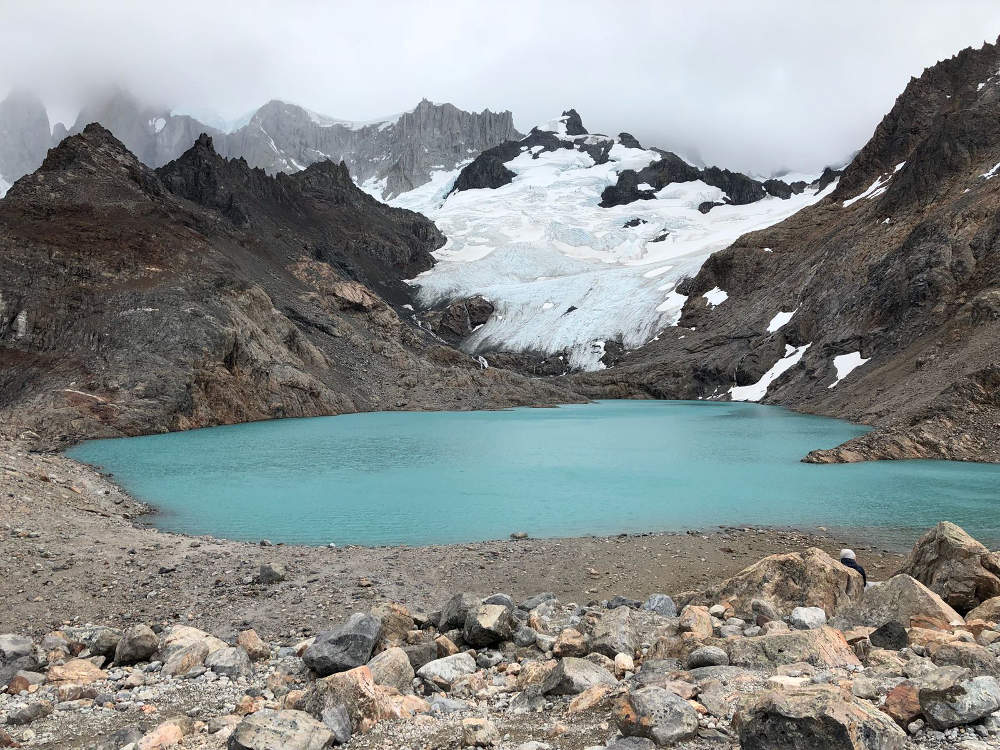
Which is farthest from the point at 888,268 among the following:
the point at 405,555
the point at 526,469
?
the point at 405,555

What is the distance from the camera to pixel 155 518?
1877 centimetres

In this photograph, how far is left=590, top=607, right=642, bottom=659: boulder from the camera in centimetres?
741

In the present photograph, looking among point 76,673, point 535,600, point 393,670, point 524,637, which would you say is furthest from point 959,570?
point 76,673

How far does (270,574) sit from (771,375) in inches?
2564

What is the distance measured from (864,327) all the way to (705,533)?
49.1 metres

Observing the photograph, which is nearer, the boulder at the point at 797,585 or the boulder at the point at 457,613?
the boulder at the point at 457,613

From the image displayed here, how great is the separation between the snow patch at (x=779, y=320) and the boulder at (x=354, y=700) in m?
73.7

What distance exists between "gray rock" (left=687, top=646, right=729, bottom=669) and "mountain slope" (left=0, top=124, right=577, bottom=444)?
4035 cm

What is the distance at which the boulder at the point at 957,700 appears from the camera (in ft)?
15.2

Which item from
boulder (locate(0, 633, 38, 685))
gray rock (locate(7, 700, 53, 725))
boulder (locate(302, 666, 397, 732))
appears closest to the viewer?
boulder (locate(302, 666, 397, 732))

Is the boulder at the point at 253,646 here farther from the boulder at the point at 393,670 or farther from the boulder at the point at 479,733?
the boulder at the point at 479,733

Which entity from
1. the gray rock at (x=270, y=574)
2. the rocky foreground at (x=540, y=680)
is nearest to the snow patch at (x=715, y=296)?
the rocky foreground at (x=540, y=680)

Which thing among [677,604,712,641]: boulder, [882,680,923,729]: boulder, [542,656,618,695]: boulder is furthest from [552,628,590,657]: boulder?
[882,680,923,729]: boulder

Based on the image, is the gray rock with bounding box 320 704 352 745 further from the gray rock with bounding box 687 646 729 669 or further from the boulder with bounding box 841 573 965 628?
the boulder with bounding box 841 573 965 628
